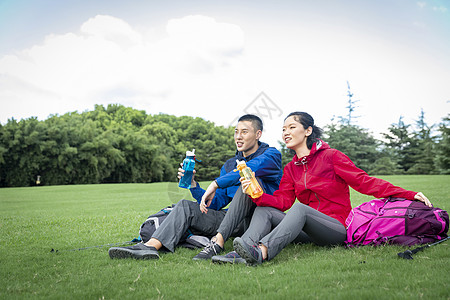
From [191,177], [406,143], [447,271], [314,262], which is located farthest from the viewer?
[406,143]

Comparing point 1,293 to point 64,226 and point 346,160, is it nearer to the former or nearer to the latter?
point 346,160

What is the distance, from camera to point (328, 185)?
3561 millimetres

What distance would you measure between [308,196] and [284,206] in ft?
0.96

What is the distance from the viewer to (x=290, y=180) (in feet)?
12.7

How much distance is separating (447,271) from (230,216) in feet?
6.24

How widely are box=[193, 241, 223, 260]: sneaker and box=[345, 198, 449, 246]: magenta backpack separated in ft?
4.31

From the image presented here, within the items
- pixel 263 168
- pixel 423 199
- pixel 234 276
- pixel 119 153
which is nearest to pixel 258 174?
pixel 263 168

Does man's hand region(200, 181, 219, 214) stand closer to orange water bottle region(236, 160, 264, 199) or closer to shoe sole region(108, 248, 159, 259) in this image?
orange water bottle region(236, 160, 264, 199)

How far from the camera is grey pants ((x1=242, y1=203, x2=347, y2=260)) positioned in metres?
3.10

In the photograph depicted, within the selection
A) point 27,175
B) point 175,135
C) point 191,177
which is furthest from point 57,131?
point 191,177

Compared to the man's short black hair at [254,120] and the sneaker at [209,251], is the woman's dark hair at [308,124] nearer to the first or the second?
the man's short black hair at [254,120]

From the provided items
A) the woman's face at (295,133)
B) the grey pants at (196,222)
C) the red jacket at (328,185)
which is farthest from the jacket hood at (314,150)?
the grey pants at (196,222)

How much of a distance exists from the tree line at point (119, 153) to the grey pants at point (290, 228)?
2858 centimetres

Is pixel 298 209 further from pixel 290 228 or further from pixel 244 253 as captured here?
pixel 244 253
